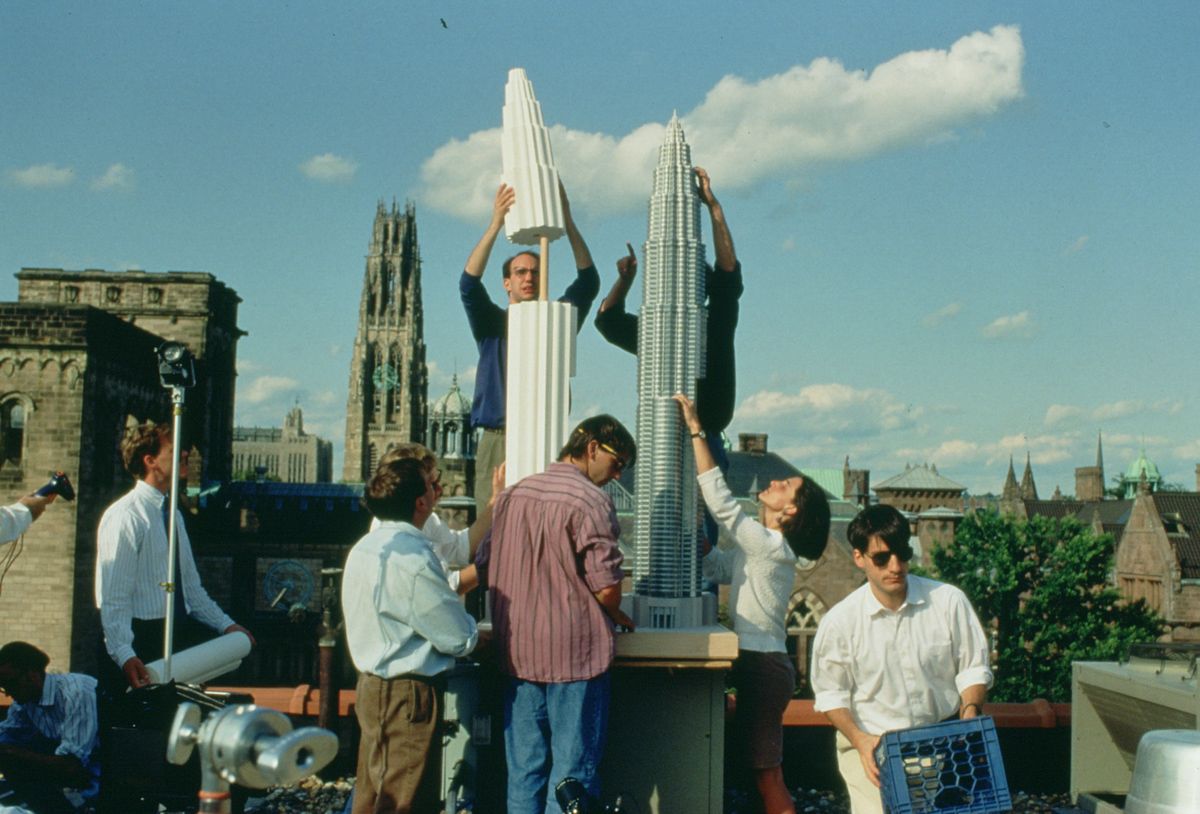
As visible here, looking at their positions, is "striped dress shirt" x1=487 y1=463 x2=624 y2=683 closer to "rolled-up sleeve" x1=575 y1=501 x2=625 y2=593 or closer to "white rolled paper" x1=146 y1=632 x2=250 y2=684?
"rolled-up sleeve" x1=575 y1=501 x2=625 y2=593

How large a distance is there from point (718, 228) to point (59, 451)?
26.4 m

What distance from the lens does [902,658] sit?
4141 millimetres

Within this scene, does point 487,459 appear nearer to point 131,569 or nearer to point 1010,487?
point 131,569

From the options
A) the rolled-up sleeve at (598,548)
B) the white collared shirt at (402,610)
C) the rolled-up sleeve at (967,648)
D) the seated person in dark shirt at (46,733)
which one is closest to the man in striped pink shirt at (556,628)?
the rolled-up sleeve at (598,548)

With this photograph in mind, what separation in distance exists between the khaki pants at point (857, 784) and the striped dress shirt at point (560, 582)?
0.92 meters

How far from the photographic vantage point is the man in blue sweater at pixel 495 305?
5641 mm

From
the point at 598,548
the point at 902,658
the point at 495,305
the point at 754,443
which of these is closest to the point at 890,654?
the point at 902,658

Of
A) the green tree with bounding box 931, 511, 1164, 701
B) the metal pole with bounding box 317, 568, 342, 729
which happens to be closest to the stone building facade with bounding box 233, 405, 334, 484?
the green tree with bounding box 931, 511, 1164, 701

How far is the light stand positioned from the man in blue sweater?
138 cm

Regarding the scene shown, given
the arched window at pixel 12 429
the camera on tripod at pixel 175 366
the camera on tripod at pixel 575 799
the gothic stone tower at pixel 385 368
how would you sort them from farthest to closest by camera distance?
the gothic stone tower at pixel 385 368, the arched window at pixel 12 429, the camera on tripod at pixel 175 366, the camera on tripod at pixel 575 799

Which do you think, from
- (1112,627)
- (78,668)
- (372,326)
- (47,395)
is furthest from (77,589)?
(372,326)

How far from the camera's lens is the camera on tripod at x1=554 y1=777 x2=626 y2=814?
159 inches

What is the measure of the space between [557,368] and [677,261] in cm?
75

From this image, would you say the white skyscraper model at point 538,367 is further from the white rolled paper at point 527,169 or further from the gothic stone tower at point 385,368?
the gothic stone tower at point 385,368
